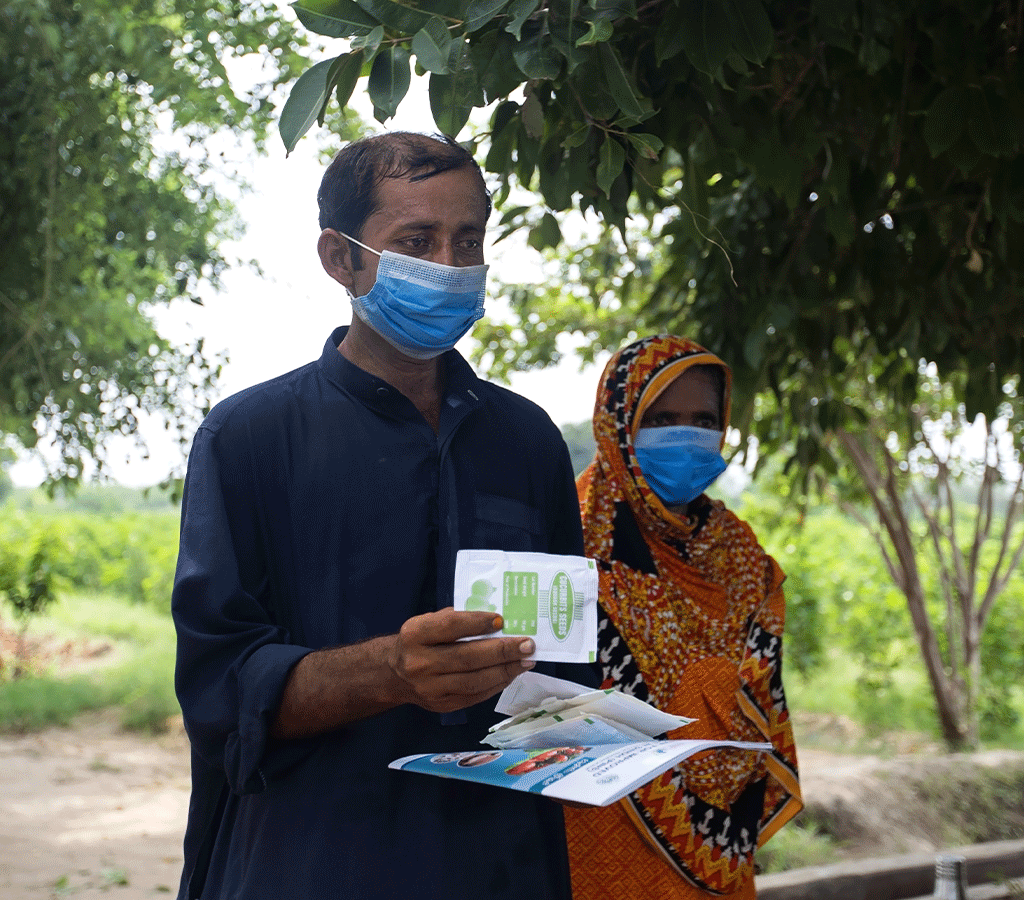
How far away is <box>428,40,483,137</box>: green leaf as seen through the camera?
163 cm

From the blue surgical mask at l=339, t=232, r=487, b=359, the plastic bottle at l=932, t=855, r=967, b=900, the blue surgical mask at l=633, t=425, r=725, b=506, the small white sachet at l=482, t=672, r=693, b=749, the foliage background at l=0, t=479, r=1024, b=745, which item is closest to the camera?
the small white sachet at l=482, t=672, r=693, b=749

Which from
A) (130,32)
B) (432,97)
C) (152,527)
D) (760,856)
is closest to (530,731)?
(432,97)

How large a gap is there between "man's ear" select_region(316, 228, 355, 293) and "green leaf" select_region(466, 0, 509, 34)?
15.5 inches

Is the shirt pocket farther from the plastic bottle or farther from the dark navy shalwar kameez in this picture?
the plastic bottle

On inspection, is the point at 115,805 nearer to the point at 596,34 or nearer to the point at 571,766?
the point at 571,766

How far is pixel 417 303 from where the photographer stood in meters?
1.60

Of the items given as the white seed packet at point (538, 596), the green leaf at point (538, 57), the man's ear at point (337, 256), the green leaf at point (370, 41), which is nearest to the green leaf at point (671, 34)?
the green leaf at point (538, 57)

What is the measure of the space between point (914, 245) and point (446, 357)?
93.3 inches

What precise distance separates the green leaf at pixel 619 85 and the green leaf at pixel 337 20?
1.17 feet

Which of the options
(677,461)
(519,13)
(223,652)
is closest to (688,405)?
(677,461)

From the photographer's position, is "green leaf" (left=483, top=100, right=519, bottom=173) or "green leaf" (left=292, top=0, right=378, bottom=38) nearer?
"green leaf" (left=292, top=0, right=378, bottom=38)

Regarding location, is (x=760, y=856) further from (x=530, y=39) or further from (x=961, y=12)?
(x=530, y=39)

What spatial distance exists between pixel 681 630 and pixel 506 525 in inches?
40.2

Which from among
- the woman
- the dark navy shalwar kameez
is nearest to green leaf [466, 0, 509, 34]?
the dark navy shalwar kameez
